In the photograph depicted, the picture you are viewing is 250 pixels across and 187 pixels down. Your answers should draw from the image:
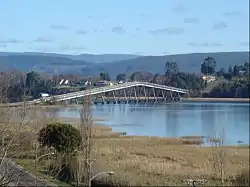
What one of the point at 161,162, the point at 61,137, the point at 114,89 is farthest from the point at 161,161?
the point at 114,89

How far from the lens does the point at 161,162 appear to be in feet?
79.2

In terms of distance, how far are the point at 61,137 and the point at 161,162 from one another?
5356 millimetres

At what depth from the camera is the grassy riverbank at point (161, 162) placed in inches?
718

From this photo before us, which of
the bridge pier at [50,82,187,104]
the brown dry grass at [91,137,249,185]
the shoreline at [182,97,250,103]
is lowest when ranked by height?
the brown dry grass at [91,137,249,185]

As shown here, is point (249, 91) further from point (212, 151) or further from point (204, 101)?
point (212, 151)

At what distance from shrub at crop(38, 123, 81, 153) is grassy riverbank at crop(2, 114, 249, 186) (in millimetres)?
964

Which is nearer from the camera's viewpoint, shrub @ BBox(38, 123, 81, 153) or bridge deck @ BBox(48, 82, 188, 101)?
shrub @ BBox(38, 123, 81, 153)

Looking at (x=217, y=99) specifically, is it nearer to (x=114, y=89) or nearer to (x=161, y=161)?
(x=114, y=89)

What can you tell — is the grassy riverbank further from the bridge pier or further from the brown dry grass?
the bridge pier

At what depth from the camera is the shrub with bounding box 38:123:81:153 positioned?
1997 cm

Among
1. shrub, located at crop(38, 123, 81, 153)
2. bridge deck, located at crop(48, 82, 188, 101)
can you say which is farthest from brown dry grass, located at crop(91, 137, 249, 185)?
bridge deck, located at crop(48, 82, 188, 101)

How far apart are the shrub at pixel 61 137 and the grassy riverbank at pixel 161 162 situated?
964 millimetres

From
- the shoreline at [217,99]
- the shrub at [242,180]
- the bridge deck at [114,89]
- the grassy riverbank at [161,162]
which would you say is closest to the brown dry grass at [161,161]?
the grassy riverbank at [161,162]

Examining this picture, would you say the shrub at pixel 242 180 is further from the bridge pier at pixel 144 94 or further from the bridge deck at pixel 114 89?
the bridge pier at pixel 144 94
